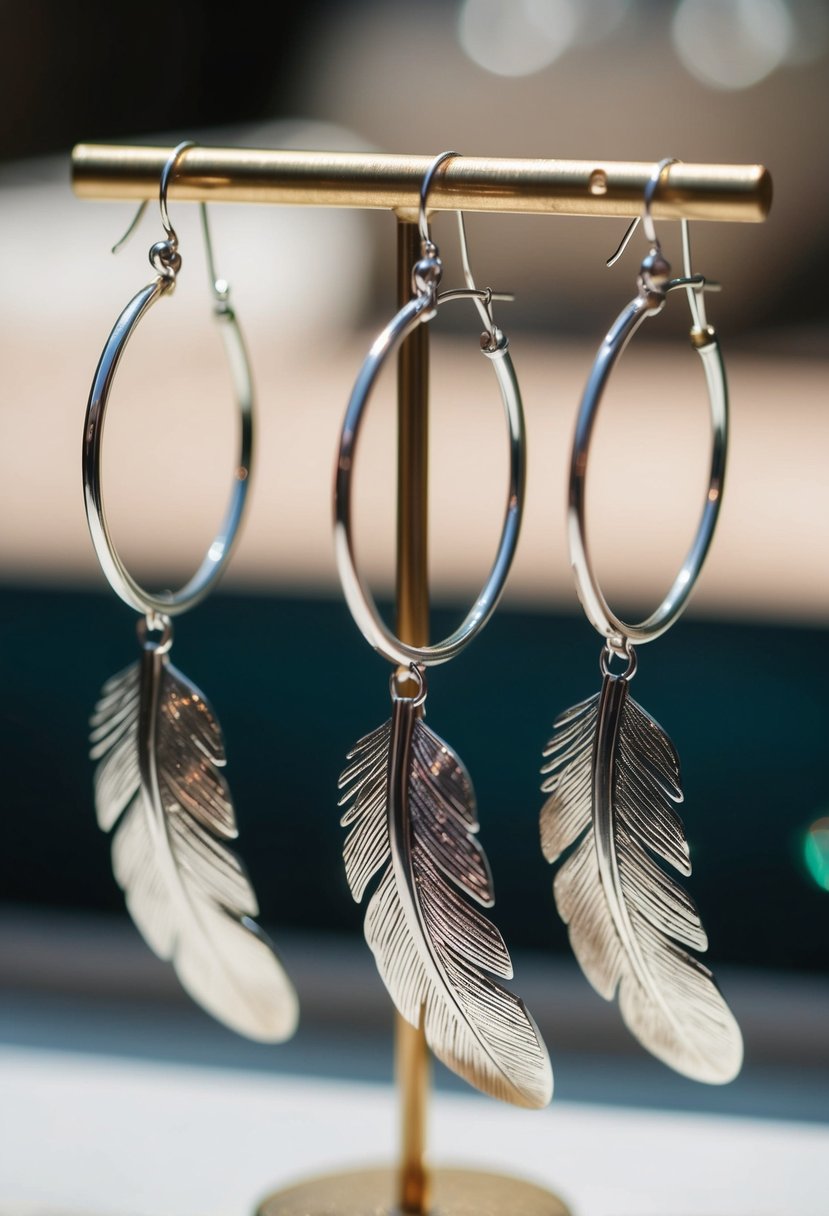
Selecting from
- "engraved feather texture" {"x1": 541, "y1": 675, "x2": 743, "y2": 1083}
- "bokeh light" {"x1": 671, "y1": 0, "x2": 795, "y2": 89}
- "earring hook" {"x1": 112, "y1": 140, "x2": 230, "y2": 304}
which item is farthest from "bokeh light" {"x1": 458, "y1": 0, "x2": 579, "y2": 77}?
"engraved feather texture" {"x1": 541, "y1": 675, "x2": 743, "y2": 1083}

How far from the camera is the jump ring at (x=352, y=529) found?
1.55ft

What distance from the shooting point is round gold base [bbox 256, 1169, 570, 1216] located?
607mm

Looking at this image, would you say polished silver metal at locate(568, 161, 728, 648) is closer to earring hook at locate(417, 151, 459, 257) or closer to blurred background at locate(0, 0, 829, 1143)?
earring hook at locate(417, 151, 459, 257)

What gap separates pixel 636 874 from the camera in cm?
53

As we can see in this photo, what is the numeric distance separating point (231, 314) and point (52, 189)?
54.9 inches

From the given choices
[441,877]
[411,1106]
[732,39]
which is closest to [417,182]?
[441,877]

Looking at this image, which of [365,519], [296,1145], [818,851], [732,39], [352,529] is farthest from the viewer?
[732,39]

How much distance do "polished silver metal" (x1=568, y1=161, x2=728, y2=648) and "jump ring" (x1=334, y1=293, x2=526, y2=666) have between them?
4cm

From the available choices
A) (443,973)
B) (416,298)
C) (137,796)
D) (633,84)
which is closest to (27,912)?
(137,796)

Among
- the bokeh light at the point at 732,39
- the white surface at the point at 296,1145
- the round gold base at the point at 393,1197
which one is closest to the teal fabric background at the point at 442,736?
the white surface at the point at 296,1145

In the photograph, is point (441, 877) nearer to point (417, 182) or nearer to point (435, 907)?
point (435, 907)

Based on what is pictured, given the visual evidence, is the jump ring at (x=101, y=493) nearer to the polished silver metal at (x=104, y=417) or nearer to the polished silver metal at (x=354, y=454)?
the polished silver metal at (x=104, y=417)

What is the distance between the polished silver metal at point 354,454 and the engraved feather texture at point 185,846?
0.13m

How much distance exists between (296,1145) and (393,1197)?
11 cm
